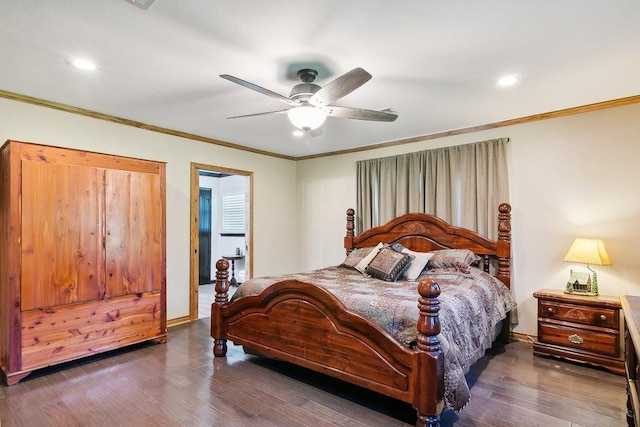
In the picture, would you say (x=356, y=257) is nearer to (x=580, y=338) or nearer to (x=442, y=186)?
(x=442, y=186)

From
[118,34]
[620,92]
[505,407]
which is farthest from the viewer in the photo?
[620,92]

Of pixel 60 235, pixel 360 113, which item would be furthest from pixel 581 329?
pixel 60 235

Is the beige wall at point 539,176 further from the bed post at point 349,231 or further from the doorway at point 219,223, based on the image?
the doorway at point 219,223

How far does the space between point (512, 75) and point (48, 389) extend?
4646mm

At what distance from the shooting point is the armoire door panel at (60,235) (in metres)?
2.93

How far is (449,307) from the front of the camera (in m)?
2.48

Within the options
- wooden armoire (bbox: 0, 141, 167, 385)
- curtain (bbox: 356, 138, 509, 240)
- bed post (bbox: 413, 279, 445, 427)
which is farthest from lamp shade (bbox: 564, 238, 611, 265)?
wooden armoire (bbox: 0, 141, 167, 385)

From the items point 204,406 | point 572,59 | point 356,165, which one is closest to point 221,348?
point 204,406

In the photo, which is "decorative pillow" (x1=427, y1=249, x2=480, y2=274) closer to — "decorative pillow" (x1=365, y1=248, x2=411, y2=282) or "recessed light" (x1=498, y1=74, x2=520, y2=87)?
"decorative pillow" (x1=365, y1=248, x2=411, y2=282)

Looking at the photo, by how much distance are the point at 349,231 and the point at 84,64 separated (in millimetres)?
3772

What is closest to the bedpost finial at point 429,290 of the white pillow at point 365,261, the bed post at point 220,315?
the white pillow at point 365,261

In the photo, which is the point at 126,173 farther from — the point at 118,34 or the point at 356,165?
the point at 356,165

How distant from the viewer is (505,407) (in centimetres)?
246

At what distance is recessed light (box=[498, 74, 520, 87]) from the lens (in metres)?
2.83
